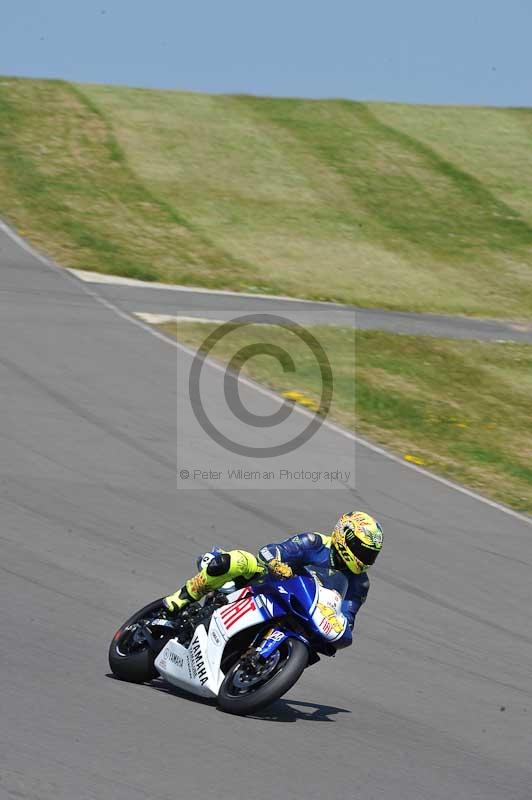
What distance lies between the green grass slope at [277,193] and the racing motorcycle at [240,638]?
16415 millimetres

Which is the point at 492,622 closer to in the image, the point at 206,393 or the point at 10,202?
the point at 206,393

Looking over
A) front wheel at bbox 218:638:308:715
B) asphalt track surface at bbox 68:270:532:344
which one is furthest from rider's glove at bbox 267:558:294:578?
asphalt track surface at bbox 68:270:532:344

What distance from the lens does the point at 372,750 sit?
7352 millimetres

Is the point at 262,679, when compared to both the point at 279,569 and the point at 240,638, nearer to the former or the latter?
the point at 240,638

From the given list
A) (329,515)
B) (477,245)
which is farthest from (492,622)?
(477,245)

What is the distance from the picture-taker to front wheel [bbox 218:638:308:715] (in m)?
7.20

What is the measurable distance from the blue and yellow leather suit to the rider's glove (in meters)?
0.01

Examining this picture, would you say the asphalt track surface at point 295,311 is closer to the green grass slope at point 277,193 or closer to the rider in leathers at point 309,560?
the green grass slope at point 277,193

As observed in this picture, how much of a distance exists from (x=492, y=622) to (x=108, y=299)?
12.0m

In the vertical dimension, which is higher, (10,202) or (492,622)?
(10,202)

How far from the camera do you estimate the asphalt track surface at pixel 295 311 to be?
21734mm

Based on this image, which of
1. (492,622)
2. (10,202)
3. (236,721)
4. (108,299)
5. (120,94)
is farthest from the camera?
(120,94)

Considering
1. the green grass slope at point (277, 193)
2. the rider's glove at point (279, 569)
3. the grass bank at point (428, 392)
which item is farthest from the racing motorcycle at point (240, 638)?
the green grass slope at point (277, 193)

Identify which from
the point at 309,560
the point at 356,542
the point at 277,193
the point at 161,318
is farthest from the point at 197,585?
the point at 277,193
